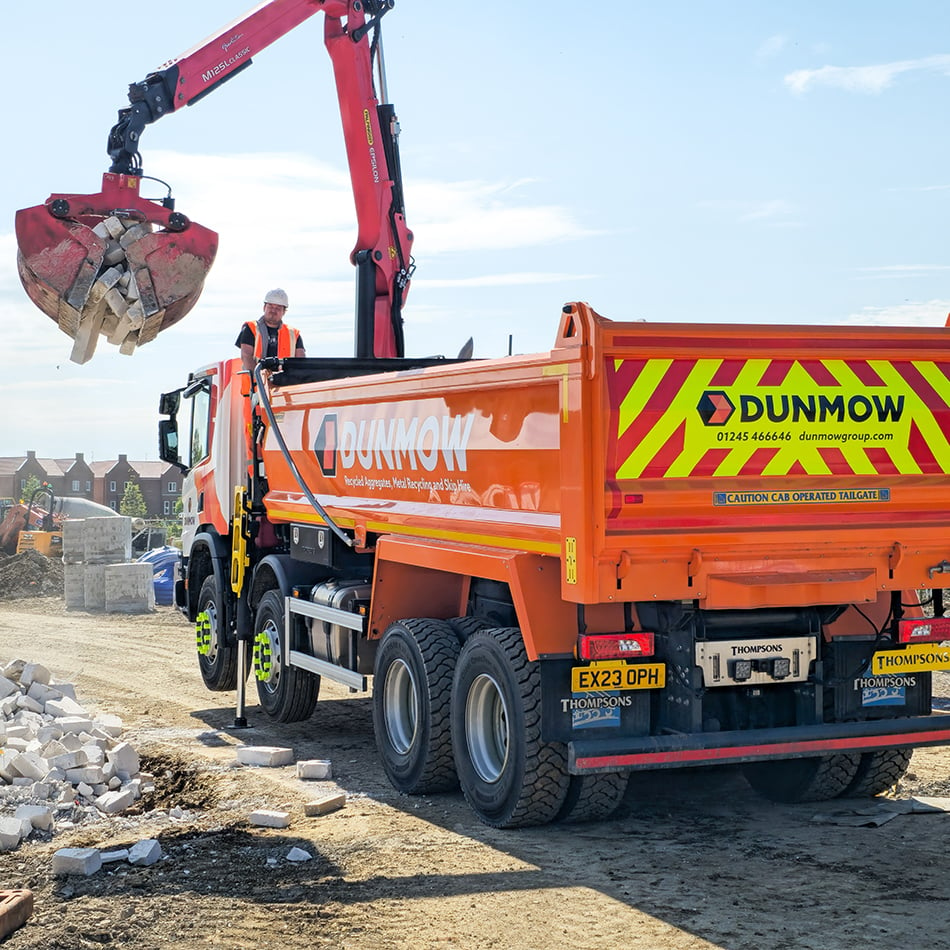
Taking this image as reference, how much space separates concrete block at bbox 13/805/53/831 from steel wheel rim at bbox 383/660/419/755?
212 cm

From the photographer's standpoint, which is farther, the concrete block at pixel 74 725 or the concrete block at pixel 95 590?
the concrete block at pixel 95 590

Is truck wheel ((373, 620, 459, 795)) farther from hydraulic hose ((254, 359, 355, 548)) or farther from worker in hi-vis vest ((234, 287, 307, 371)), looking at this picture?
worker in hi-vis vest ((234, 287, 307, 371))

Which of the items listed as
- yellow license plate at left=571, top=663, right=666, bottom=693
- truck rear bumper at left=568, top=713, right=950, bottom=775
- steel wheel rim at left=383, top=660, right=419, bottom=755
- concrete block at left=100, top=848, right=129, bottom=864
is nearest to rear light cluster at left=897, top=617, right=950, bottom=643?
truck rear bumper at left=568, top=713, right=950, bottom=775

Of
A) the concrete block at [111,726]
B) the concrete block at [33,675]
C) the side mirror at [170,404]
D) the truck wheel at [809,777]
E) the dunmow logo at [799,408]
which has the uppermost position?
the side mirror at [170,404]

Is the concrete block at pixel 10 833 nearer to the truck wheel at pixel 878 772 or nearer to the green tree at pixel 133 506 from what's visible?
the truck wheel at pixel 878 772

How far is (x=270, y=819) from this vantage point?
7.24 m

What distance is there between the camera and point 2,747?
341 inches

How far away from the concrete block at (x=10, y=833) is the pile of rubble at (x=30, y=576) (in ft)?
59.2

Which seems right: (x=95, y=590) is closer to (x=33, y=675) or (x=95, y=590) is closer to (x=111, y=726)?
(x=33, y=675)

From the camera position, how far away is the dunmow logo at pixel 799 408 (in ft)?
21.1

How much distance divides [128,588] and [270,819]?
14.6 m

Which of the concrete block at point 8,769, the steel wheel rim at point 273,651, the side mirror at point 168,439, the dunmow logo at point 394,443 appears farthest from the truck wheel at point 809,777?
the side mirror at point 168,439

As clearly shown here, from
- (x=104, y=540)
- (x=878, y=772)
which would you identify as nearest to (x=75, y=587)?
(x=104, y=540)

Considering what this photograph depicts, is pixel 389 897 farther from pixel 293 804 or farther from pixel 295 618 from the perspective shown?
pixel 295 618
